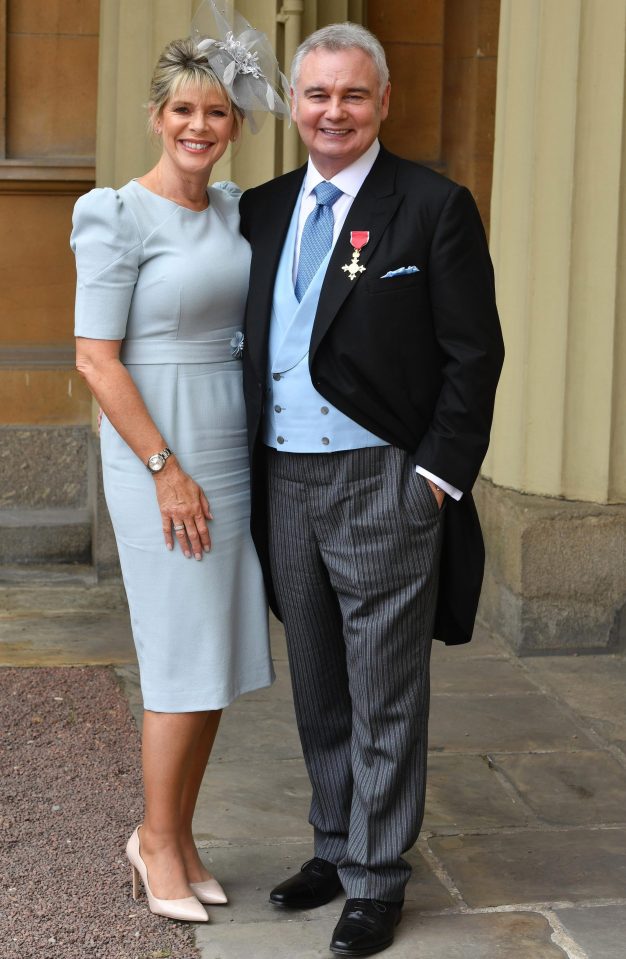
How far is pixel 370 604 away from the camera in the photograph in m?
3.10

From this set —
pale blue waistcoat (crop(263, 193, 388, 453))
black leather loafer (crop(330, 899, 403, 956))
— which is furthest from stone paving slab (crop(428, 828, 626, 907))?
pale blue waistcoat (crop(263, 193, 388, 453))

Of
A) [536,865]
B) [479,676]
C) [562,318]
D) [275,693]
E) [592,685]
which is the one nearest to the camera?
[536,865]

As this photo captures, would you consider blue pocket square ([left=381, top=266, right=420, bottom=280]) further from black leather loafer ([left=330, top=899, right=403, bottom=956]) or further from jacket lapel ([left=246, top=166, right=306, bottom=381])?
black leather loafer ([left=330, top=899, right=403, bottom=956])

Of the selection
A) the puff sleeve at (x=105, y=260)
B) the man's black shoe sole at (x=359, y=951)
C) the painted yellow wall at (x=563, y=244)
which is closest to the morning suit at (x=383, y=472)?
the man's black shoe sole at (x=359, y=951)

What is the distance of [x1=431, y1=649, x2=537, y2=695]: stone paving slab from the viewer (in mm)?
5043

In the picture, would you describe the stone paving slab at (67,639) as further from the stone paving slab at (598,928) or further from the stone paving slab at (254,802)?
the stone paving slab at (598,928)

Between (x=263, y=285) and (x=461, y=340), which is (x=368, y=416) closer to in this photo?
(x=461, y=340)

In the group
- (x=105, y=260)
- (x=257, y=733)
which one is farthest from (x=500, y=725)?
(x=105, y=260)

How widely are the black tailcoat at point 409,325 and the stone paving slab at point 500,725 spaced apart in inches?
64.4

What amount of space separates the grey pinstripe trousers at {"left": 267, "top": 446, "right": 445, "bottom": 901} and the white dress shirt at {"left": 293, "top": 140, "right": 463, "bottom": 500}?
0.15 ft

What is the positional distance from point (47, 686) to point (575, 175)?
8.82ft

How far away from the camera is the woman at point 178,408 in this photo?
301cm

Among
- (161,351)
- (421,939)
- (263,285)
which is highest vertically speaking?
(263,285)

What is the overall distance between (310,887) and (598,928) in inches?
26.5
